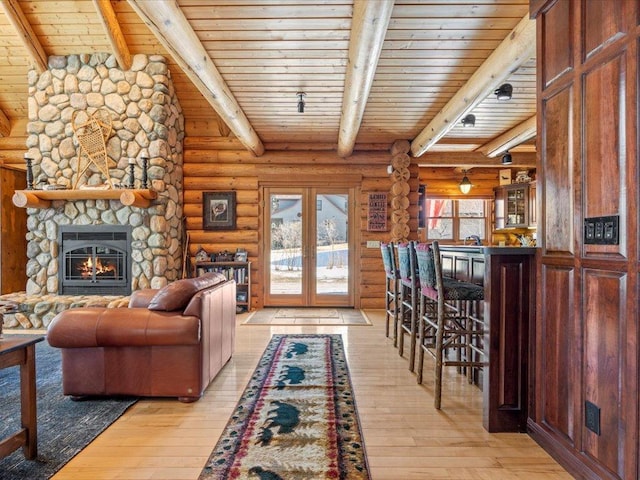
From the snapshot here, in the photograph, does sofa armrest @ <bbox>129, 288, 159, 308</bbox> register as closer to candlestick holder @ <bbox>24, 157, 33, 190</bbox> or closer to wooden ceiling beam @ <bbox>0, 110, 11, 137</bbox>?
candlestick holder @ <bbox>24, 157, 33, 190</bbox>

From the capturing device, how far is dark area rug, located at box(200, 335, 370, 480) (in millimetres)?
1856

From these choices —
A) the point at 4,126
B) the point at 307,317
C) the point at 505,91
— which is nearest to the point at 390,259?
the point at 307,317

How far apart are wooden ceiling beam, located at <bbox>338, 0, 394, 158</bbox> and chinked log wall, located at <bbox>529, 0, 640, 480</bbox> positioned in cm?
92

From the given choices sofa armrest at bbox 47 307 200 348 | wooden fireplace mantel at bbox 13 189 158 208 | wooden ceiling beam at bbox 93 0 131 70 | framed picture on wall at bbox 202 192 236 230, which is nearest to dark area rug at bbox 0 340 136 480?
sofa armrest at bbox 47 307 200 348

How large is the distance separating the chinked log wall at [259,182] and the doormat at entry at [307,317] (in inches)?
17.6

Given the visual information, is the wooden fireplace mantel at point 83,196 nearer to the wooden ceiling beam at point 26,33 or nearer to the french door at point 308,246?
the wooden ceiling beam at point 26,33

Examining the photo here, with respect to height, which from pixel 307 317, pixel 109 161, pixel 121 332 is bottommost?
pixel 307 317

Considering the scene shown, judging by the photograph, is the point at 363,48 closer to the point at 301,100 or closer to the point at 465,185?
the point at 301,100

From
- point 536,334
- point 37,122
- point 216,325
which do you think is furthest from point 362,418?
point 37,122

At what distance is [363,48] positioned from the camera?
112 inches

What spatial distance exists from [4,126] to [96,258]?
3154mm

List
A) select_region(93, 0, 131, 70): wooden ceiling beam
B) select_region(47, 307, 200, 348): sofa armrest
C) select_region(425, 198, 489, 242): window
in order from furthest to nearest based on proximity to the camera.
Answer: select_region(425, 198, 489, 242): window < select_region(93, 0, 131, 70): wooden ceiling beam < select_region(47, 307, 200, 348): sofa armrest

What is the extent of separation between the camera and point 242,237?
646cm

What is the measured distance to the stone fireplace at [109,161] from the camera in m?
5.24
